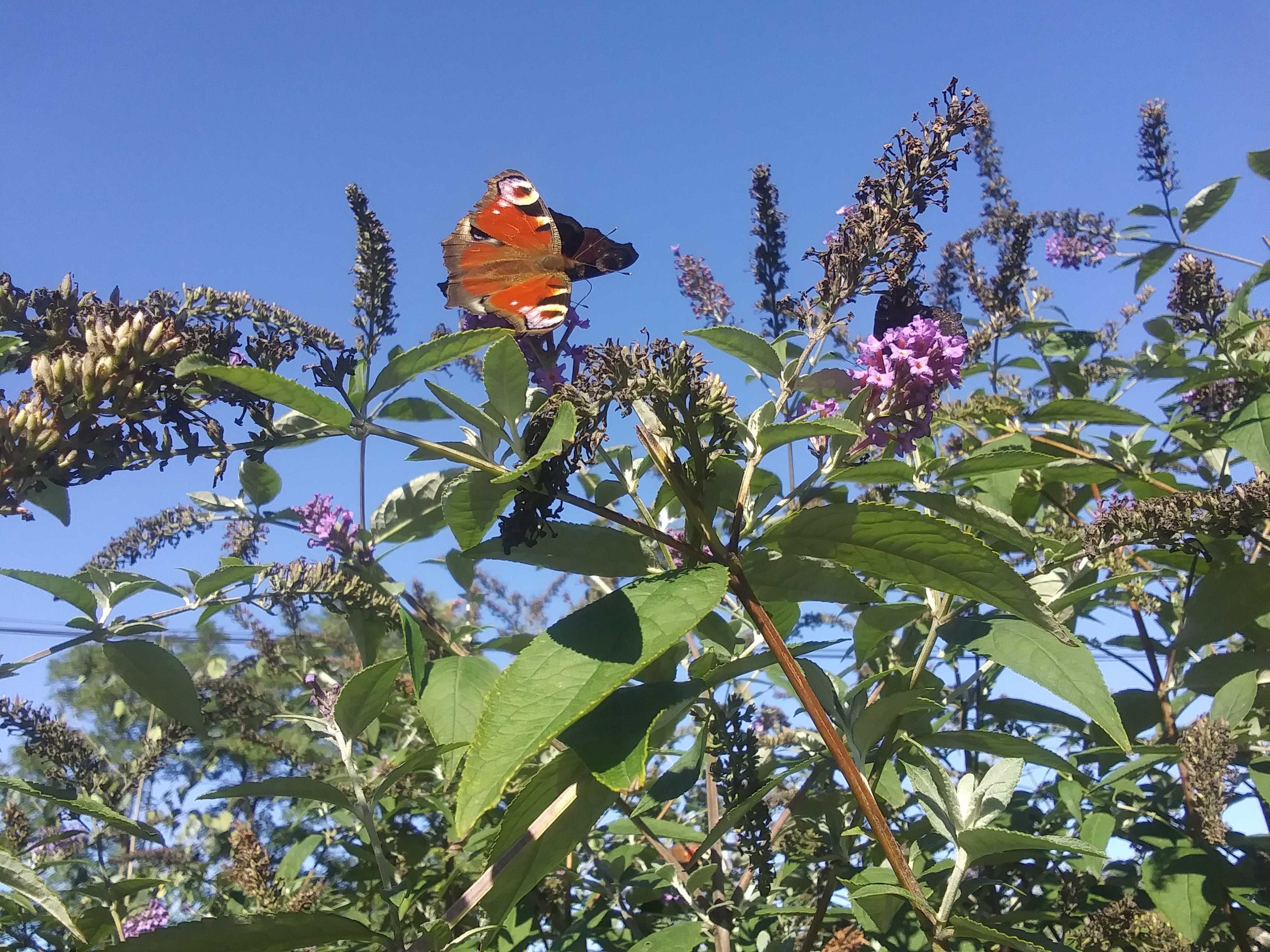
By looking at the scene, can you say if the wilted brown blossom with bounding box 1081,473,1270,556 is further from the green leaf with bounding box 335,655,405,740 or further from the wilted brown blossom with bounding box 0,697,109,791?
the wilted brown blossom with bounding box 0,697,109,791

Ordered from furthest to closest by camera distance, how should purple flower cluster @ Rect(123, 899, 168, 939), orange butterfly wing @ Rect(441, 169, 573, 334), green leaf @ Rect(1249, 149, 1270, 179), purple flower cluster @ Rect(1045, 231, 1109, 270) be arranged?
purple flower cluster @ Rect(1045, 231, 1109, 270), purple flower cluster @ Rect(123, 899, 168, 939), green leaf @ Rect(1249, 149, 1270, 179), orange butterfly wing @ Rect(441, 169, 573, 334)

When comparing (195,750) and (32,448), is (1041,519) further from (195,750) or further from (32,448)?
(195,750)

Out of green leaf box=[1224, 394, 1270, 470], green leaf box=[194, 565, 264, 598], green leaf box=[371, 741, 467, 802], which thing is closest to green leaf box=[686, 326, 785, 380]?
green leaf box=[371, 741, 467, 802]

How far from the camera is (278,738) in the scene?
339cm

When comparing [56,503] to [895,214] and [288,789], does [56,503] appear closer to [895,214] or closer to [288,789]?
[288,789]

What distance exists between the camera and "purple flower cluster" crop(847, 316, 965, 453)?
4.90 feet

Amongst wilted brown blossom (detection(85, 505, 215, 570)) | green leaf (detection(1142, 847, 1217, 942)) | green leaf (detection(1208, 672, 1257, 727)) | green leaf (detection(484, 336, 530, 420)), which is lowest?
green leaf (detection(1142, 847, 1217, 942))

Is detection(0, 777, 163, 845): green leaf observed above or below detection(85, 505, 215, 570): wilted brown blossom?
below

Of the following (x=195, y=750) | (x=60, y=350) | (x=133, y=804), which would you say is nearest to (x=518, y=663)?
(x=60, y=350)

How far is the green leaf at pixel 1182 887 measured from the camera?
176 centimetres

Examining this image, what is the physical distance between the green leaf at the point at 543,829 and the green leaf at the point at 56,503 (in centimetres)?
122

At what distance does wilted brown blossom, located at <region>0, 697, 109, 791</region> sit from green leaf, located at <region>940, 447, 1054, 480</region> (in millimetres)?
2549

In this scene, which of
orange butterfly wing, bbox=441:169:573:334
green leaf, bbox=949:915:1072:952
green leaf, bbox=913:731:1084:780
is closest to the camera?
green leaf, bbox=949:915:1072:952

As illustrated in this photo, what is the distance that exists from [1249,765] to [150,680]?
8.22ft
